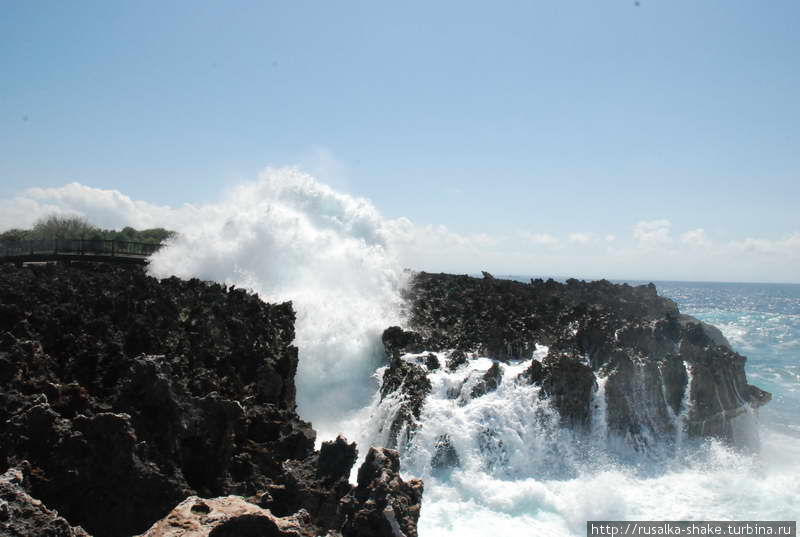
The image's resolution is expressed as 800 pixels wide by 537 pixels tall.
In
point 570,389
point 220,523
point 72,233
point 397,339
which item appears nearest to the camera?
point 220,523

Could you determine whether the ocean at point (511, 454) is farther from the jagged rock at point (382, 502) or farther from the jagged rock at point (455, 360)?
the jagged rock at point (382, 502)

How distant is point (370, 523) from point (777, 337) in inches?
2110

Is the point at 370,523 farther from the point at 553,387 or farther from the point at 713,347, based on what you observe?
the point at 713,347

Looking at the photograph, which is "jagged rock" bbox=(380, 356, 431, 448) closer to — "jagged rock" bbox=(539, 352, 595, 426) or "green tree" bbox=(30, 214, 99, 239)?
"jagged rock" bbox=(539, 352, 595, 426)

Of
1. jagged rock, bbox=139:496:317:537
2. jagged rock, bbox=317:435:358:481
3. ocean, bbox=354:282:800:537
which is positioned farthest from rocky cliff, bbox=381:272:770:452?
jagged rock, bbox=139:496:317:537

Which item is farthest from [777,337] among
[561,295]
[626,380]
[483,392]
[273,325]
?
[273,325]

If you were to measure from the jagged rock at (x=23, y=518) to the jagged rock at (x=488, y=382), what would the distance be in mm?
13045

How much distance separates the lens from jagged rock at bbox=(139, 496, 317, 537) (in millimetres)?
4555

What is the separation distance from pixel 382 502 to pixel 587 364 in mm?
13566

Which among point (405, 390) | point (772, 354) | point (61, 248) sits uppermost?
point (61, 248)

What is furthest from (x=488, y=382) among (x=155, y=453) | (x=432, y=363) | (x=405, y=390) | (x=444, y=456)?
(x=155, y=453)

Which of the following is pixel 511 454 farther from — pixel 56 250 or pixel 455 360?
pixel 56 250

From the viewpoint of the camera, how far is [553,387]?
1627 cm

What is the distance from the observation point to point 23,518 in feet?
13.6
